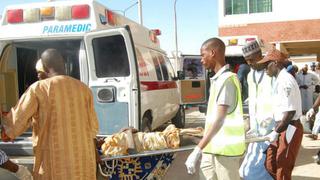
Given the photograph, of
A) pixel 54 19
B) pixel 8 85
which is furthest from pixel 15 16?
pixel 8 85

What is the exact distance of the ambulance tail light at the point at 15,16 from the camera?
20.3 feet

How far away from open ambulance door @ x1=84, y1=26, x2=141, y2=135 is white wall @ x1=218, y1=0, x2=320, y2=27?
Answer: 16849 millimetres

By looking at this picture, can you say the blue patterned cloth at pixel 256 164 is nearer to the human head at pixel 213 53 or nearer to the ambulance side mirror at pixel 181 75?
the human head at pixel 213 53

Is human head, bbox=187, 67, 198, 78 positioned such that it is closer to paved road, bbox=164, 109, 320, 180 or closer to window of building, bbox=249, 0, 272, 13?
paved road, bbox=164, 109, 320, 180

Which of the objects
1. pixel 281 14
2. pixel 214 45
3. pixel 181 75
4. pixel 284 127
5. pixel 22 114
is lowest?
pixel 284 127

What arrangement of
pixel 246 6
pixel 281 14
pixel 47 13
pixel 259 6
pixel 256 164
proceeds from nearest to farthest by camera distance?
pixel 256 164, pixel 47 13, pixel 281 14, pixel 259 6, pixel 246 6

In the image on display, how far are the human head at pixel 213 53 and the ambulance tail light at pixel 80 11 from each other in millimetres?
2933

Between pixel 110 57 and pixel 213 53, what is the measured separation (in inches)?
118

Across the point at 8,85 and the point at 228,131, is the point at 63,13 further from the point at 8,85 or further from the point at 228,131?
the point at 228,131

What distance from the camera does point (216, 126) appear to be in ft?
10.5

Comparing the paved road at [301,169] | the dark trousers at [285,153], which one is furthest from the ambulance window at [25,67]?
the dark trousers at [285,153]

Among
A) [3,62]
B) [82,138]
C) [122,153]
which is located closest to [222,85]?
[82,138]

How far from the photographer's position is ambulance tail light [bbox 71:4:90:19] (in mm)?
5957

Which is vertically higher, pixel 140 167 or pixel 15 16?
pixel 15 16
